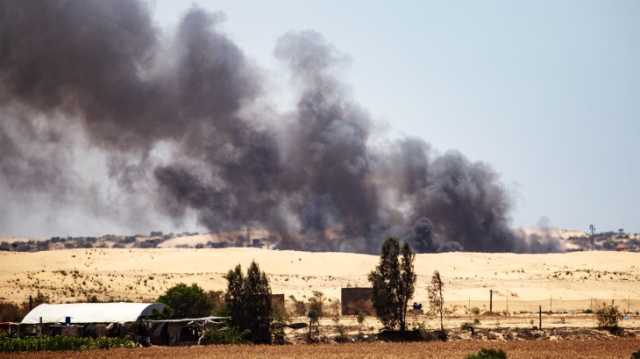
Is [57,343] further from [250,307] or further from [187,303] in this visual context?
[187,303]

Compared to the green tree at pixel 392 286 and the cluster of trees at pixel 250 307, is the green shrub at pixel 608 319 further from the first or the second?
the cluster of trees at pixel 250 307

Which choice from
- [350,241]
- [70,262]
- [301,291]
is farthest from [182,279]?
[350,241]

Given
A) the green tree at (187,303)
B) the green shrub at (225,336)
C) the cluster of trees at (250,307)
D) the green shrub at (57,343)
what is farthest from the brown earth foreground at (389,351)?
the green tree at (187,303)

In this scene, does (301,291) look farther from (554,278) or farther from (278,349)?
(278,349)

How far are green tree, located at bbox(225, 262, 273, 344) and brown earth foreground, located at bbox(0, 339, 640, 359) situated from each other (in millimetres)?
3734

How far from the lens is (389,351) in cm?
4547

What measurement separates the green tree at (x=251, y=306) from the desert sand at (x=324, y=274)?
66.6ft

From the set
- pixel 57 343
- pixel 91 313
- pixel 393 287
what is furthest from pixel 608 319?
pixel 57 343

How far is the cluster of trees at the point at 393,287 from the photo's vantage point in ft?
184

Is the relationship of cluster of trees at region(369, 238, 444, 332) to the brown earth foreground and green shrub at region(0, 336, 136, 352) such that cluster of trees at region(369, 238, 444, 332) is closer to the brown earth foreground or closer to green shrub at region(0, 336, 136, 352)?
the brown earth foreground

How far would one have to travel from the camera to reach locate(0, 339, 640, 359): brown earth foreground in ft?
141

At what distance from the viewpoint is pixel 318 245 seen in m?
135

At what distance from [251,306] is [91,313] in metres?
8.74

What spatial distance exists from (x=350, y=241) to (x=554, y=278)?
4625 cm
